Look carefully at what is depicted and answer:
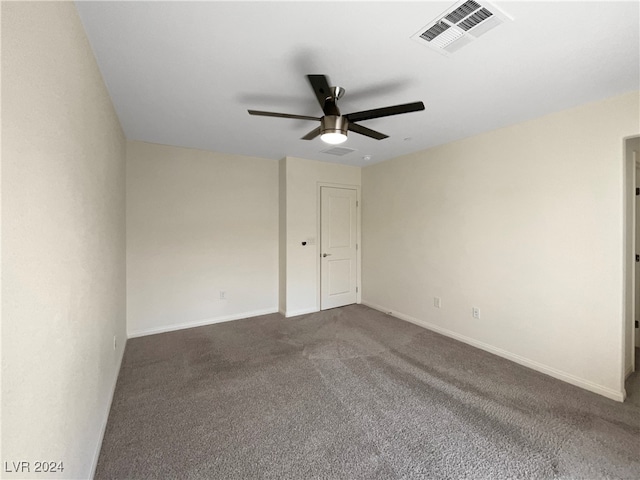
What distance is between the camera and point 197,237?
12.9 feet

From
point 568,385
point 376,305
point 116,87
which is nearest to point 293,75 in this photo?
point 116,87

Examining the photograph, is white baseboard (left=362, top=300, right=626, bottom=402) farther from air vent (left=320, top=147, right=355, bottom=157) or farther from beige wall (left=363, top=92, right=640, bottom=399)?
air vent (left=320, top=147, right=355, bottom=157)

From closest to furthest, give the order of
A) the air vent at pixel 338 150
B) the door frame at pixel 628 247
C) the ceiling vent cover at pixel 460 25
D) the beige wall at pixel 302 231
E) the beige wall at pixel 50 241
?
the beige wall at pixel 50 241, the ceiling vent cover at pixel 460 25, the door frame at pixel 628 247, the air vent at pixel 338 150, the beige wall at pixel 302 231

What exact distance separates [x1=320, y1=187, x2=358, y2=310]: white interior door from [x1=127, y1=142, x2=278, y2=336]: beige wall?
0.81m

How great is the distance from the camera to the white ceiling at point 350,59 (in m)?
1.40

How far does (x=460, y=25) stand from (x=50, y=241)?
217 cm

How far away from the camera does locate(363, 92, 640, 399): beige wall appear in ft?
7.55

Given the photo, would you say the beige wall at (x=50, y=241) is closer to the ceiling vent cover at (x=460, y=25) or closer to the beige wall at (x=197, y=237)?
the ceiling vent cover at (x=460, y=25)

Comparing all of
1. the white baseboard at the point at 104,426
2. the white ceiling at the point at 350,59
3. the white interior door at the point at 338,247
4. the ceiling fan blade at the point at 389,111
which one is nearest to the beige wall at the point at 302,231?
the white interior door at the point at 338,247

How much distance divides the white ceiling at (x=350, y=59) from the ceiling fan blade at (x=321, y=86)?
189mm

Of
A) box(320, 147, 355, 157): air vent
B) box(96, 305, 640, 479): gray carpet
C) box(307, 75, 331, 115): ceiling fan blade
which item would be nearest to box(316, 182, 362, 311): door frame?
box(320, 147, 355, 157): air vent

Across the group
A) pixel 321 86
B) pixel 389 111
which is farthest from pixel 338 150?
pixel 321 86

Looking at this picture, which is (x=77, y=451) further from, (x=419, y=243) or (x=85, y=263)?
(x=419, y=243)

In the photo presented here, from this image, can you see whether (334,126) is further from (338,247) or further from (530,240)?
(338,247)
